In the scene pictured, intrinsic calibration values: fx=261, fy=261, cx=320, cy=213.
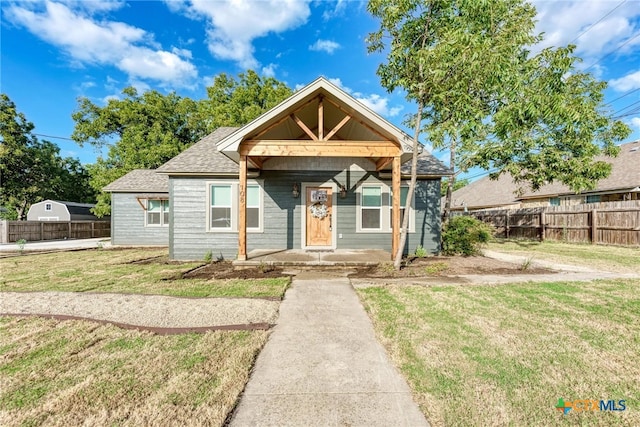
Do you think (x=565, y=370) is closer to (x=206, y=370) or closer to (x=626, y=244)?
(x=206, y=370)

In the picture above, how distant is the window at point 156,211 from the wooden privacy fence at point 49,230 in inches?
369

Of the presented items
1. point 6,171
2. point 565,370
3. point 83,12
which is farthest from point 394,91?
point 6,171

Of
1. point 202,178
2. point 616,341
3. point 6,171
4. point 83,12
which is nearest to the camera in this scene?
point 616,341

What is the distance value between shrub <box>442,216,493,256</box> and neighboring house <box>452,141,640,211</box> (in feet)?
14.9

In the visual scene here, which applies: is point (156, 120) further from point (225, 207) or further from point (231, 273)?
point (231, 273)

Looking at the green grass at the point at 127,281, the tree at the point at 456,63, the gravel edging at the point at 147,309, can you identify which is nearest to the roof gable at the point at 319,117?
the tree at the point at 456,63

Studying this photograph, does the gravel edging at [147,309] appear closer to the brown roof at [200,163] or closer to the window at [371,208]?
the brown roof at [200,163]

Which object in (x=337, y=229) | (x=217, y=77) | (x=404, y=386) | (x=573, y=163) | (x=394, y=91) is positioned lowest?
(x=404, y=386)

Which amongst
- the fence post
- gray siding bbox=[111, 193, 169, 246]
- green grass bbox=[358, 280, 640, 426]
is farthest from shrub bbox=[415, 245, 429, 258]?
gray siding bbox=[111, 193, 169, 246]

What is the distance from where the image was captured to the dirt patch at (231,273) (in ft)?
19.6

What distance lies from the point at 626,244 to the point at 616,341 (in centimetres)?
1226

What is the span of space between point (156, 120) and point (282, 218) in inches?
719

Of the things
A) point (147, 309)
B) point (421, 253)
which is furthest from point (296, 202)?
point (147, 309)

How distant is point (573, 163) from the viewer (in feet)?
30.8
